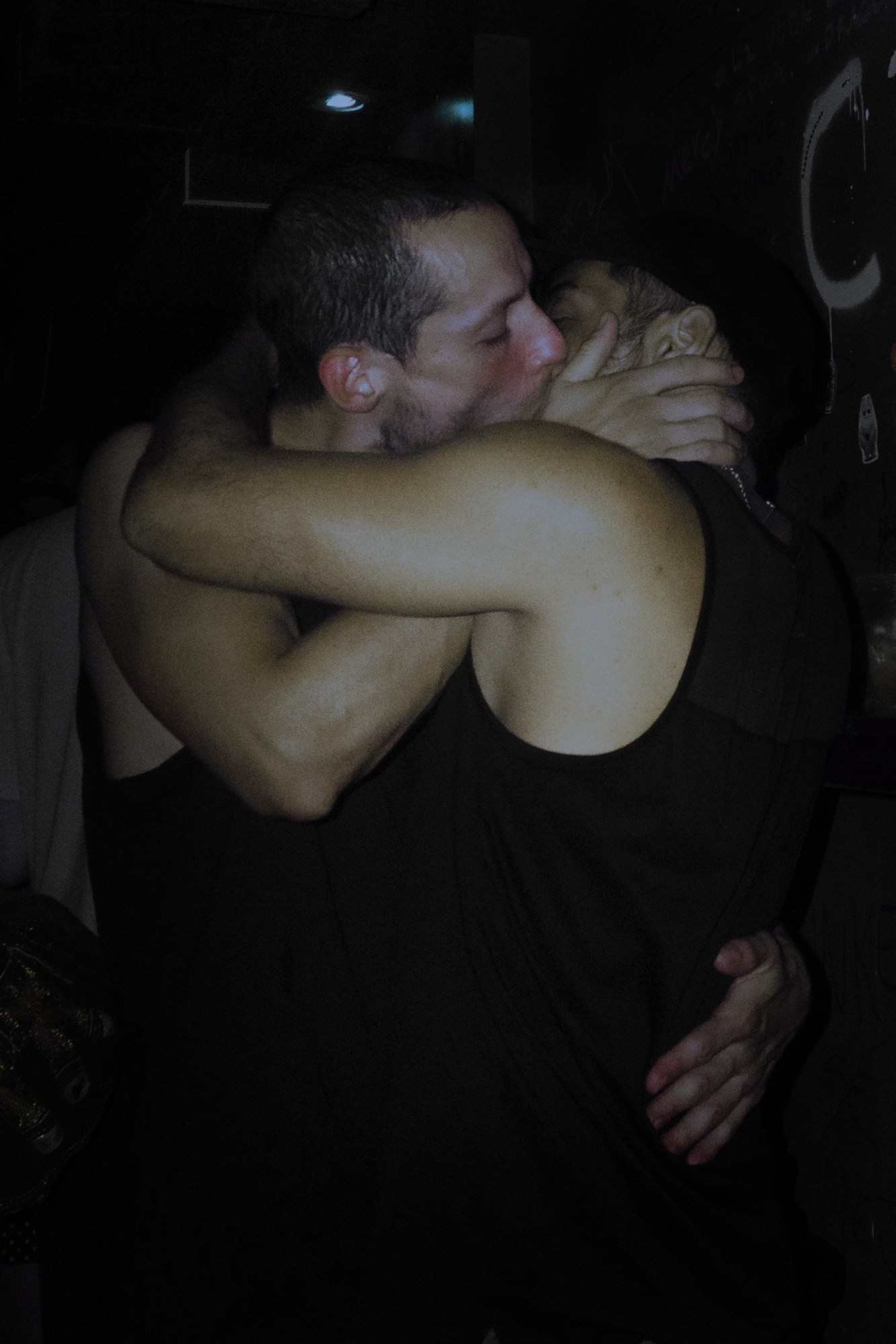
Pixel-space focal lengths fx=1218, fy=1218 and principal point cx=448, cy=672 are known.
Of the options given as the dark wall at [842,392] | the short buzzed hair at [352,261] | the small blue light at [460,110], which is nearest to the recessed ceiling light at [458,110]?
the small blue light at [460,110]

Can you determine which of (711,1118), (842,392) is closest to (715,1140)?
(711,1118)

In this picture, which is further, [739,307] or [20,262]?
[20,262]

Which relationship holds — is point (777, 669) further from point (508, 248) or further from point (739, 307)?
point (508, 248)

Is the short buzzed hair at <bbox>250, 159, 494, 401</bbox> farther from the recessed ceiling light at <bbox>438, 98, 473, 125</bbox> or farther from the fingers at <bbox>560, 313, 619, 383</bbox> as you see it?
the recessed ceiling light at <bbox>438, 98, 473, 125</bbox>

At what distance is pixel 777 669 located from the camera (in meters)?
1.21

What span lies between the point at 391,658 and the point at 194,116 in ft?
9.64

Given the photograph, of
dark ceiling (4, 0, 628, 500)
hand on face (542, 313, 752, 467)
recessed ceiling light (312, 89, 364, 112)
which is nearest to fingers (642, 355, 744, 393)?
hand on face (542, 313, 752, 467)

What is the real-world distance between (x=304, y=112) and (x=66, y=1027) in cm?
301

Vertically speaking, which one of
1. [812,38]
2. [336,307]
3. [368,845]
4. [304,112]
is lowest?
[368,845]

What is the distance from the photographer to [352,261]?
149 centimetres

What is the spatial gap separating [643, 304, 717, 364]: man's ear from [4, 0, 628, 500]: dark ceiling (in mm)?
1364

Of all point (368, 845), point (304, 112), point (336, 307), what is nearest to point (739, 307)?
point (336, 307)

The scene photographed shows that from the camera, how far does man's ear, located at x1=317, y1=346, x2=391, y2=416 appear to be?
1479mm

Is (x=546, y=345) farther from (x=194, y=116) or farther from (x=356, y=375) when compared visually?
(x=194, y=116)
